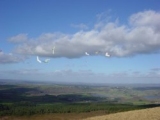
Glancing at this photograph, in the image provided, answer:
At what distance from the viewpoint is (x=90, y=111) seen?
12569 cm

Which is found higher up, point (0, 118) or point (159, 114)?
point (159, 114)

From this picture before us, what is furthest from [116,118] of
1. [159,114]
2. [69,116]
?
[69,116]

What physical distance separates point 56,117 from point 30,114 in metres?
13.6

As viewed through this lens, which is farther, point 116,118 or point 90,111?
point 90,111

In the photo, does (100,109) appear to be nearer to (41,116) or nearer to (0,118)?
(41,116)

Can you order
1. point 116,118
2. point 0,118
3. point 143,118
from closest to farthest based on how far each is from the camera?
point 143,118, point 116,118, point 0,118

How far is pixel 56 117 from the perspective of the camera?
11456 cm

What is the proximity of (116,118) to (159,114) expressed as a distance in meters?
9.93

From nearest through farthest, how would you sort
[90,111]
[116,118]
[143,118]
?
1. [143,118]
2. [116,118]
3. [90,111]

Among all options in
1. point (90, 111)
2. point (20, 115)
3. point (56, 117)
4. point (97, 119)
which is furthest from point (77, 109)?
point (97, 119)

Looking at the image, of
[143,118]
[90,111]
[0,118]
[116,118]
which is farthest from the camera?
[90,111]

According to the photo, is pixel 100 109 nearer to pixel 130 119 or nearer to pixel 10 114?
pixel 10 114

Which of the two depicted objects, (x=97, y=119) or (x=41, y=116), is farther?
(x=41, y=116)

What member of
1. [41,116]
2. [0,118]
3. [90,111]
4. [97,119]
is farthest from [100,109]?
[97,119]
